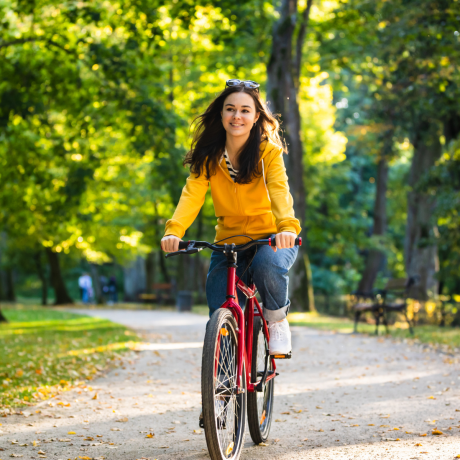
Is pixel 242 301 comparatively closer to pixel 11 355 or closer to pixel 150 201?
pixel 11 355

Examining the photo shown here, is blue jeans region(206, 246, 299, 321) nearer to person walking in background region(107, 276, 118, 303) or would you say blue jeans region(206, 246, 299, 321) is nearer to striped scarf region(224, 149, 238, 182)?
striped scarf region(224, 149, 238, 182)

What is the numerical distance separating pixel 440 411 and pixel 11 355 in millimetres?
6679

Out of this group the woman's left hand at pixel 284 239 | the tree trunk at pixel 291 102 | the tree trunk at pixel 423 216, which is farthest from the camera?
the tree trunk at pixel 423 216

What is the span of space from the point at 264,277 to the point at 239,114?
1.03 meters

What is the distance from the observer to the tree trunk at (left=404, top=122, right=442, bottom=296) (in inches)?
798

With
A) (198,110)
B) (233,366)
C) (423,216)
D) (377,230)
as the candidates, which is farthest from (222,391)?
(377,230)

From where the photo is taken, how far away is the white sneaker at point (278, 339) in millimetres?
4262

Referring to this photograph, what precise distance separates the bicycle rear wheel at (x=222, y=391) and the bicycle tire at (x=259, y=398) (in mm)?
185

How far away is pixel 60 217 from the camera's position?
52.3 ft

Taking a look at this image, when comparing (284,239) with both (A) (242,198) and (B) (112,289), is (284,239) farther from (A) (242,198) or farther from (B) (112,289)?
(B) (112,289)

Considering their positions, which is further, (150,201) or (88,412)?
(150,201)

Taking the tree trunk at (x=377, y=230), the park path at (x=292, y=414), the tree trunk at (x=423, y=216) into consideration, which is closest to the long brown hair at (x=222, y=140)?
the park path at (x=292, y=414)

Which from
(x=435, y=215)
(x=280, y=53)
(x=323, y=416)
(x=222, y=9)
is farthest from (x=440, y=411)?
(x=280, y=53)

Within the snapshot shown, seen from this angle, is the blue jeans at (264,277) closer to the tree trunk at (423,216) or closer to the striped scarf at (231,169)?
the striped scarf at (231,169)
